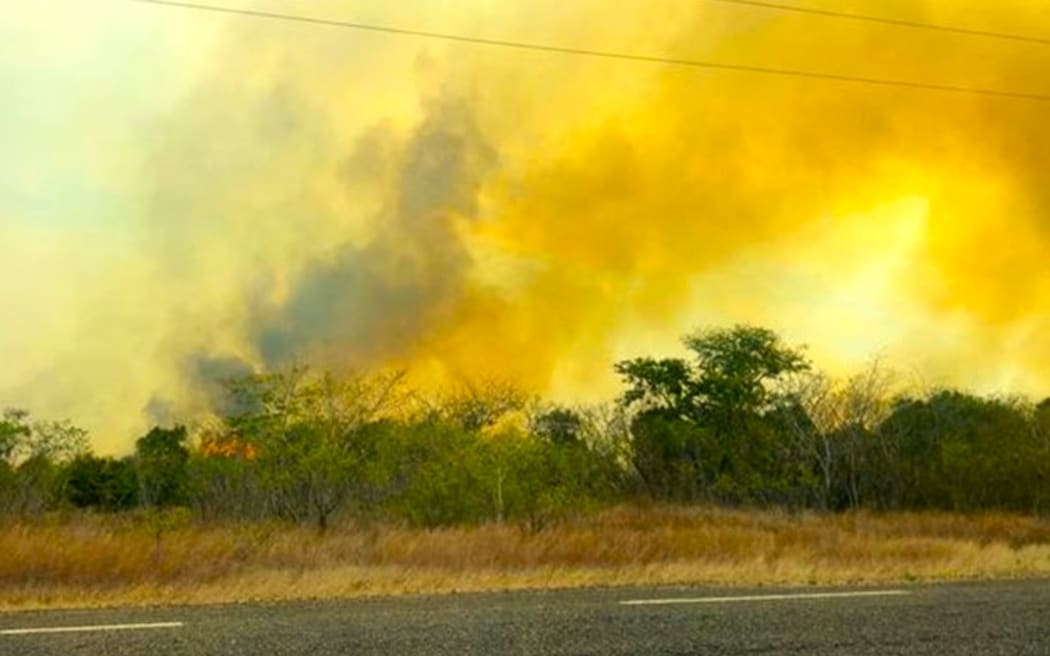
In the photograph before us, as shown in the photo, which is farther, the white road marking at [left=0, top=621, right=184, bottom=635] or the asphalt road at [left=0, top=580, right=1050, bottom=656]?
the white road marking at [left=0, top=621, right=184, bottom=635]

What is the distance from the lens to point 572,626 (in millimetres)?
8398

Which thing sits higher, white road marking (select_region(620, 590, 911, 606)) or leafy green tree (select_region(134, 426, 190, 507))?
leafy green tree (select_region(134, 426, 190, 507))

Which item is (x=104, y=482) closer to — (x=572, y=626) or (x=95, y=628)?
(x=95, y=628)

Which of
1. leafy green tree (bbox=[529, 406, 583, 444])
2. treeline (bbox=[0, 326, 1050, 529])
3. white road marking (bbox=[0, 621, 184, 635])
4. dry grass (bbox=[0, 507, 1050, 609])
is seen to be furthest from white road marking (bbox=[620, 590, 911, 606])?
leafy green tree (bbox=[529, 406, 583, 444])

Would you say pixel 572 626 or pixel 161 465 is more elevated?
pixel 161 465

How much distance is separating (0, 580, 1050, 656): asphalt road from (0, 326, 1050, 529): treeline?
12.0 metres

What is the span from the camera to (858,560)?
16859mm

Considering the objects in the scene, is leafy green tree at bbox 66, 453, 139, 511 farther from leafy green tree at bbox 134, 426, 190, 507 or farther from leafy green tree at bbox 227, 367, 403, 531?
leafy green tree at bbox 227, 367, 403, 531

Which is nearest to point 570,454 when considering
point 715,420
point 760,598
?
point 760,598

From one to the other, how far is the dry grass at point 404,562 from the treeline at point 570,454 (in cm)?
212

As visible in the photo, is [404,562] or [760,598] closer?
[760,598]

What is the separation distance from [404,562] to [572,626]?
23.0 ft

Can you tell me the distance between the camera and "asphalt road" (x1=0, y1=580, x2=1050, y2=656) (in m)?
7.35

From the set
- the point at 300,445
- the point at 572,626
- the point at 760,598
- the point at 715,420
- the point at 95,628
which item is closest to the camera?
the point at 572,626
